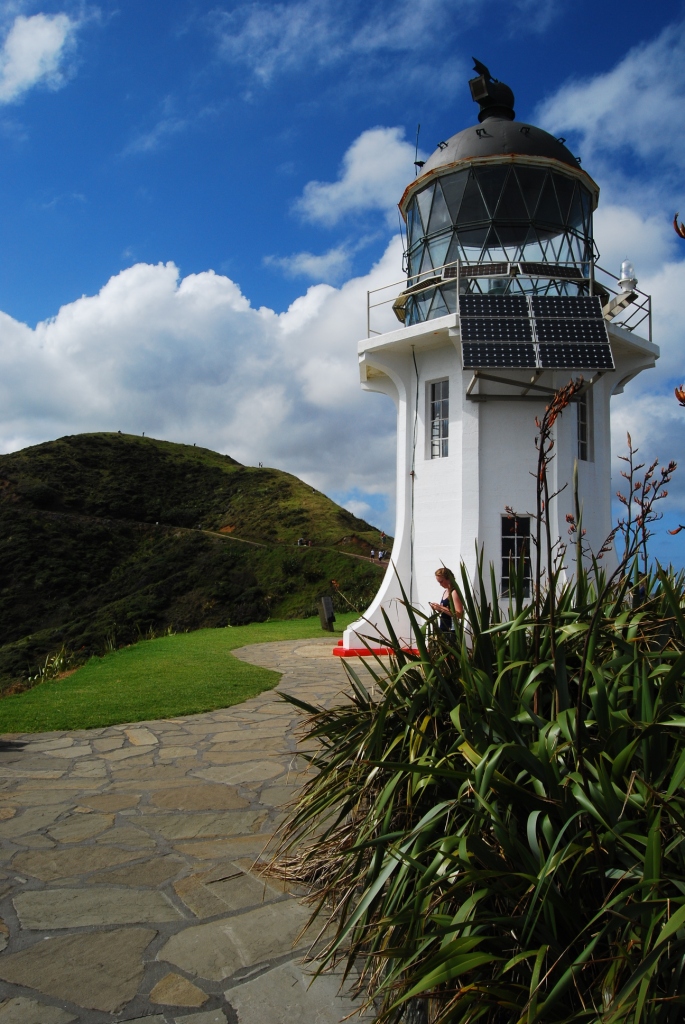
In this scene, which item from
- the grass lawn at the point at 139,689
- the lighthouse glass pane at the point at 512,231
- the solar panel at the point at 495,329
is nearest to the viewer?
the grass lawn at the point at 139,689

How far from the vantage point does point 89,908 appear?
3.56 meters

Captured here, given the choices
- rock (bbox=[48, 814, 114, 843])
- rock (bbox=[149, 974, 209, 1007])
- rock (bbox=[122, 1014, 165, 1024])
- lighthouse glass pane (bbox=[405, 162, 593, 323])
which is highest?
lighthouse glass pane (bbox=[405, 162, 593, 323])

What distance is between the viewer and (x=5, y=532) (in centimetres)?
3541

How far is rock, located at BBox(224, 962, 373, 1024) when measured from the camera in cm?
272

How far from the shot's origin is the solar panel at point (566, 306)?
38.6 ft

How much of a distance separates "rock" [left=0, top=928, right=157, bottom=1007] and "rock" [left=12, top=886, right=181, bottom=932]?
121 mm

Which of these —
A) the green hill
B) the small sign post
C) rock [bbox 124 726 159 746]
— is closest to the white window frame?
the small sign post

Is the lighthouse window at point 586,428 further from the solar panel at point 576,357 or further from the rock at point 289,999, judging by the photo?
the rock at point 289,999

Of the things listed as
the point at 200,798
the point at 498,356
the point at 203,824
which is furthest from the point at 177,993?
the point at 498,356

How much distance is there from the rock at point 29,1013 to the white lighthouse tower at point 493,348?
9.38 metres

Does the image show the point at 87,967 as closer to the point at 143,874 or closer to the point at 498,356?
the point at 143,874

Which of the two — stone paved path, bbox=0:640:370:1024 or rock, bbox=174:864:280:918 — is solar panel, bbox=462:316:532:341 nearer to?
stone paved path, bbox=0:640:370:1024

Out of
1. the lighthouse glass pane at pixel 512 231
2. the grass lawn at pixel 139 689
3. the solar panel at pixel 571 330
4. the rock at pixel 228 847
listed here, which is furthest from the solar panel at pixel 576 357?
the rock at pixel 228 847

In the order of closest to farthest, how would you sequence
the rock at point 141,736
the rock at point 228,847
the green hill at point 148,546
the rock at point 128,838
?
the rock at point 228,847, the rock at point 128,838, the rock at point 141,736, the green hill at point 148,546
